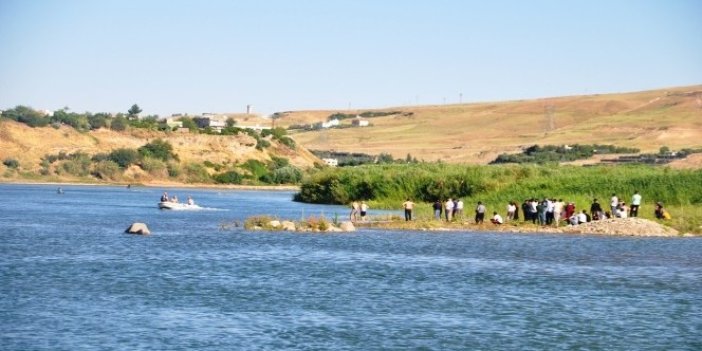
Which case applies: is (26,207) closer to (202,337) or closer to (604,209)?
(604,209)

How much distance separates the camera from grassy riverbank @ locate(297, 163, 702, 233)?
7238 centimetres

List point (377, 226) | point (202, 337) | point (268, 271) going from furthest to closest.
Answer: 1. point (377, 226)
2. point (268, 271)
3. point (202, 337)

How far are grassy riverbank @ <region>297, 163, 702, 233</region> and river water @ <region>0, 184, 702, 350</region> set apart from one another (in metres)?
13.8

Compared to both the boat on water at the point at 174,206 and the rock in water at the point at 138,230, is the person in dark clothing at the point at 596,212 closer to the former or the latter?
the rock in water at the point at 138,230

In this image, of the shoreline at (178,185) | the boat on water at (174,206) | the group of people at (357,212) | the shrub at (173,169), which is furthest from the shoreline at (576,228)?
the shrub at (173,169)

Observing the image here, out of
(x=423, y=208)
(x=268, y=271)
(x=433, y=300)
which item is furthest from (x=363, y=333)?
(x=423, y=208)

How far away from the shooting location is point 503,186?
268 feet

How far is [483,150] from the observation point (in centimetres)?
18975

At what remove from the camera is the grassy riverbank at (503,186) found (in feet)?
237

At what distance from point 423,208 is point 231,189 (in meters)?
70.4

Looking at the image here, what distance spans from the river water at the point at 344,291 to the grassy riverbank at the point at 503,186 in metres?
13.8

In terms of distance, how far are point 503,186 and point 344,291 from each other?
44.5 metres

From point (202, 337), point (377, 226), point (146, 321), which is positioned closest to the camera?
point (202, 337)

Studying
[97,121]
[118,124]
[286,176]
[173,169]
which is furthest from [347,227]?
[97,121]
